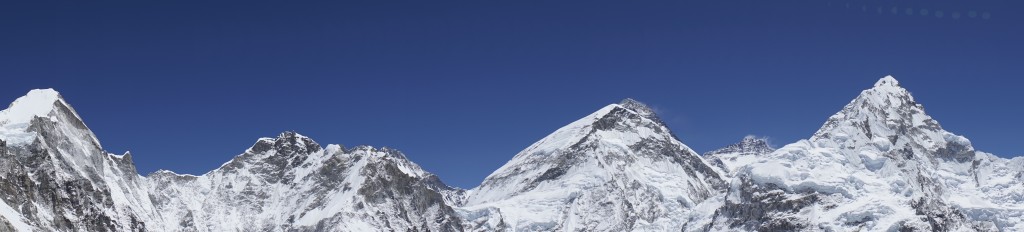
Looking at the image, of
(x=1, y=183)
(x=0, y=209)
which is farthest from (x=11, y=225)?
(x=1, y=183)

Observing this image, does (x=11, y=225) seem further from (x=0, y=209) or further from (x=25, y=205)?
(x=25, y=205)

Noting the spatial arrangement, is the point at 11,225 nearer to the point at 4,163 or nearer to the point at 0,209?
the point at 0,209

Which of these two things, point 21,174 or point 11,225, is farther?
point 21,174

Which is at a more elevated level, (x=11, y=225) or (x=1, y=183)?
(x=1, y=183)

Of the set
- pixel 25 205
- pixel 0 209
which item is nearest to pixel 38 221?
pixel 25 205

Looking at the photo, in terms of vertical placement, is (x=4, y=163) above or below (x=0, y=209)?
above

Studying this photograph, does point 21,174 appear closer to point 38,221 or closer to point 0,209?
point 38,221

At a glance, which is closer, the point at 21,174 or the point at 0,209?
the point at 0,209
